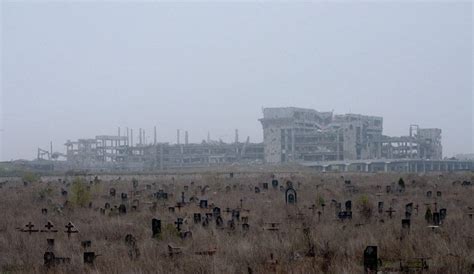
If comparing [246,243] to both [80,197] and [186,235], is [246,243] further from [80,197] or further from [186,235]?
[80,197]

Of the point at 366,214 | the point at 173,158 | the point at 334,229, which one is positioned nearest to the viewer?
the point at 334,229

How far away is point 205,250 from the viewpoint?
12070mm

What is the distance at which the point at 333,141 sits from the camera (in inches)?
4375

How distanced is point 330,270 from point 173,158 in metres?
112

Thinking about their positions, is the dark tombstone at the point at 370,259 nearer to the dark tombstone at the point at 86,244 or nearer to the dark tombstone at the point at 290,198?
the dark tombstone at the point at 86,244

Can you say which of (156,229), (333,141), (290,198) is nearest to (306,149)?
(333,141)

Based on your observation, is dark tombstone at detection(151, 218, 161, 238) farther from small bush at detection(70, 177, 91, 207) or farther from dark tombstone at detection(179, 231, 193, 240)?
small bush at detection(70, 177, 91, 207)

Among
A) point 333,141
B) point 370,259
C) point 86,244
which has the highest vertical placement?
point 333,141

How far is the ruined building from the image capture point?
109 meters

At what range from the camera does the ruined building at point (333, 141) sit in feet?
357

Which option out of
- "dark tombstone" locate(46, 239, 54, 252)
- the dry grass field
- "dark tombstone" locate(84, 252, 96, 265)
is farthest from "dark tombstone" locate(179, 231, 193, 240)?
"dark tombstone" locate(84, 252, 96, 265)

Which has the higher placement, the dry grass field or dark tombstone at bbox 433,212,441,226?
dark tombstone at bbox 433,212,441,226

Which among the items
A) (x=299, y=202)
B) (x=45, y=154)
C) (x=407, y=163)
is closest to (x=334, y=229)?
(x=299, y=202)

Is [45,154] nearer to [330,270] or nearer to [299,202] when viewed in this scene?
[299,202]
